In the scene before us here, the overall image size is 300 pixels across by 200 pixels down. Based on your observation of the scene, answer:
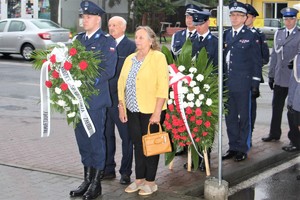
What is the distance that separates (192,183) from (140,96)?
1.35 metres

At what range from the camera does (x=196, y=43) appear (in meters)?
7.15

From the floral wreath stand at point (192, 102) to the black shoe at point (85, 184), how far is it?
3.58 ft

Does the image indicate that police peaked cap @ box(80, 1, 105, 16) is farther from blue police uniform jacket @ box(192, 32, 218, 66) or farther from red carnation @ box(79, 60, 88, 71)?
blue police uniform jacket @ box(192, 32, 218, 66)

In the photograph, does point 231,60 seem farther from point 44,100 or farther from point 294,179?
point 44,100

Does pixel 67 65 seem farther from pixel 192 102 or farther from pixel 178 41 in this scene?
pixel 178 41

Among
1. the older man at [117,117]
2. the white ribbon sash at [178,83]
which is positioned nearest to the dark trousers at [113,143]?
the older man at [117,117]

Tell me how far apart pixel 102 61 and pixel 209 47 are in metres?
1.88

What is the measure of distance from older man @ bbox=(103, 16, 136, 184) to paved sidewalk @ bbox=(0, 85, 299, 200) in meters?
0.17

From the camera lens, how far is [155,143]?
5.75 meters

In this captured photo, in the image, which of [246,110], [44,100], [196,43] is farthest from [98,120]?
[246,110]

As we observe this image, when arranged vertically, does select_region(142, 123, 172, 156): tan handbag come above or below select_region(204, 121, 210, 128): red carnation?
below

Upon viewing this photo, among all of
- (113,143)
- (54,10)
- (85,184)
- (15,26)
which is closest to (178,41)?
(113,143)

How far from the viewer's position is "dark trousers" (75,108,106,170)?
5816 mm

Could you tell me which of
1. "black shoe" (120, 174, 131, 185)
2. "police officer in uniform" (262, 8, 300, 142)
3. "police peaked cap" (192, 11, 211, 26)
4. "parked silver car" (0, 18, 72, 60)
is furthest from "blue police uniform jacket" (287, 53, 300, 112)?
"parked silver car" (0, 18, 72, 60)
